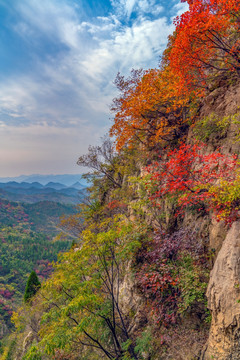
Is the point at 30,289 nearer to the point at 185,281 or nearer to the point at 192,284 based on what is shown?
the point at 185,281

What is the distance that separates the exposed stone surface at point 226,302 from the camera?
161 inches

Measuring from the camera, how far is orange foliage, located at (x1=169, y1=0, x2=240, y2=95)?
6.24 m

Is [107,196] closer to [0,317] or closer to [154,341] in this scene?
[154,341]

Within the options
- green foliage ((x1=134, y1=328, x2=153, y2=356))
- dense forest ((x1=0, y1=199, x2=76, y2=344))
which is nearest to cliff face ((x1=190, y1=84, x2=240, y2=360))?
green foliage ((x1=134, y1=328, x2=153, y2=356))

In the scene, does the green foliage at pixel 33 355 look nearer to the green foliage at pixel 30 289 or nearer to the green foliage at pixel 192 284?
the green foliage at pixel 192 284

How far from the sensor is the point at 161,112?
1025cm

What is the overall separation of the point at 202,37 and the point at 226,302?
8.78 m

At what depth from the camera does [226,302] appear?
4297mm

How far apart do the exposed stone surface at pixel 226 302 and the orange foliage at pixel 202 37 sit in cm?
638

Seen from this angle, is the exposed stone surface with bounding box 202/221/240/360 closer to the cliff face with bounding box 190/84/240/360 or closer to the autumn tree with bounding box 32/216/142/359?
the cliff face with bounding box 190/84/240/360

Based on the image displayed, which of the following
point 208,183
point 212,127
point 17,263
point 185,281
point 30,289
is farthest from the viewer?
point 17,263

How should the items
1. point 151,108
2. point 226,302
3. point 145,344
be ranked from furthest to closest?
point 151,108, point 145,344, point 226,302

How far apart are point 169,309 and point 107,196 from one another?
13487 millimetres

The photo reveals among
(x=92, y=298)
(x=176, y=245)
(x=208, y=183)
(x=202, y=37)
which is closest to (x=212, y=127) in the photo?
(x=208, y=183)
